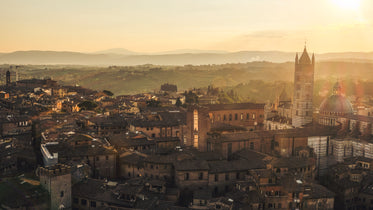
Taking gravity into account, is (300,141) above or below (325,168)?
above

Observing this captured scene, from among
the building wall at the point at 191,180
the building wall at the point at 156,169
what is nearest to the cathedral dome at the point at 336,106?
the building wall at the point at 191,180

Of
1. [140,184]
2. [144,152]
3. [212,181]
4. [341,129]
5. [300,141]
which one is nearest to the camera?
[140,184]

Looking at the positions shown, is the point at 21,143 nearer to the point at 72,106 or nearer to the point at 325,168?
the point at 72,106

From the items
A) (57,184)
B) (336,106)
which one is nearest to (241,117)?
(336,106)

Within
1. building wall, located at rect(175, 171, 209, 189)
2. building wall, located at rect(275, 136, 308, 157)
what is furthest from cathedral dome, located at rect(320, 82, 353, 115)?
building wall, located at rect(175, 171, 209, 189)

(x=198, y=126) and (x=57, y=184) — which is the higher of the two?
(x=198, y=126)

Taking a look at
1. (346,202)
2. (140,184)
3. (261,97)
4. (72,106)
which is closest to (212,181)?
(140,184)

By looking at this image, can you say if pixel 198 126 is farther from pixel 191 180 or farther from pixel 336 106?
pixel 336 106

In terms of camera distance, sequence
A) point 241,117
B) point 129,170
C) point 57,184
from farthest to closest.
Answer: point 241,117, point 129,170, point 57,184

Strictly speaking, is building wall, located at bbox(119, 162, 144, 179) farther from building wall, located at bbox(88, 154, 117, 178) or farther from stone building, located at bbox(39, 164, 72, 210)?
stone building, located at bbox(39, 164, 72, 210)

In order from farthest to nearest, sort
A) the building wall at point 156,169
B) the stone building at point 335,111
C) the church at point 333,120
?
the stone building at point 335,111, the church at point 333,120, the building wall at point 156,169

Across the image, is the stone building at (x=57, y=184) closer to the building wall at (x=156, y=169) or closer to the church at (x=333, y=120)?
the building wall at (x=156, y=169)
